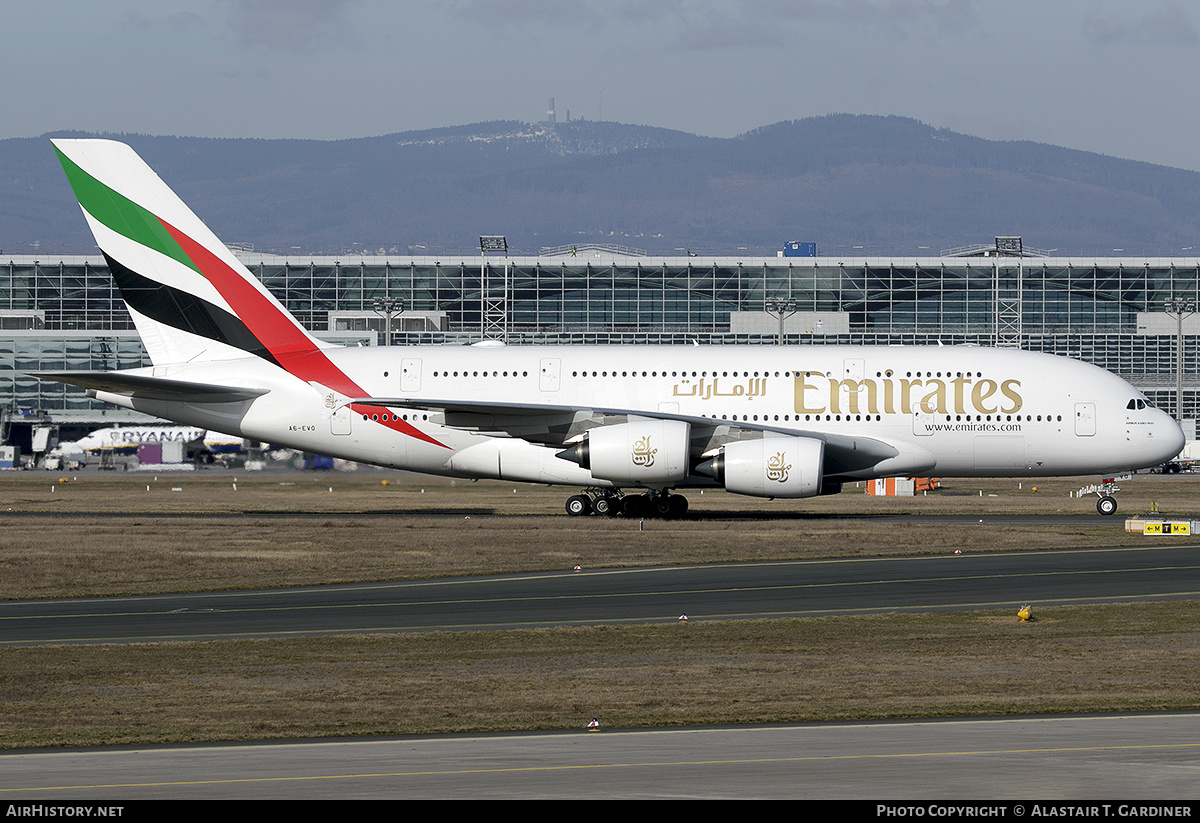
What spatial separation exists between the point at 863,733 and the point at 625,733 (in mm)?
2455

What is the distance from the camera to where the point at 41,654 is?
20.5m

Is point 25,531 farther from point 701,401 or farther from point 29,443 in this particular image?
point 29,443

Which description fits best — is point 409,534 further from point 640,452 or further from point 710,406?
point 710,406

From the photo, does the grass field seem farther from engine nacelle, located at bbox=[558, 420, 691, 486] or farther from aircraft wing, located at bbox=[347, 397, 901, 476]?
aircraft wing, located at bbox=[347, 397, 901, 476]


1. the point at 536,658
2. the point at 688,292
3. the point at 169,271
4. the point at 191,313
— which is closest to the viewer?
the point at 536,658

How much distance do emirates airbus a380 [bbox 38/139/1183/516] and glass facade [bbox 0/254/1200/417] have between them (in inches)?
3245

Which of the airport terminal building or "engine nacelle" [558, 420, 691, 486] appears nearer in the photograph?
"engine nacelle" [558, 420, 691, 486]

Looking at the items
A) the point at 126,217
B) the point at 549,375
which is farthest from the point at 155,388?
the point at 549,375

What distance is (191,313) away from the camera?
45.2 metres

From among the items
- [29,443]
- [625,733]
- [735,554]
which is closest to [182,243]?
[735,554]

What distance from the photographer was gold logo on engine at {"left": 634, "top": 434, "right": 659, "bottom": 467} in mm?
41812

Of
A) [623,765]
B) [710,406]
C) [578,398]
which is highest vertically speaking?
[578,398]

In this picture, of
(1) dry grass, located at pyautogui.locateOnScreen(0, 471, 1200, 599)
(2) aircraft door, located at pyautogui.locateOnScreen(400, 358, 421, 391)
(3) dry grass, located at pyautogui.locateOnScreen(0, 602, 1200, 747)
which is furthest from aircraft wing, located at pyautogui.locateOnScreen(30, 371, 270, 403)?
(3) dry grass, located at pyautogui.locateOnScreen(0, 602, 1200, 747)

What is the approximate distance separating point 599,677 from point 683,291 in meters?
113
